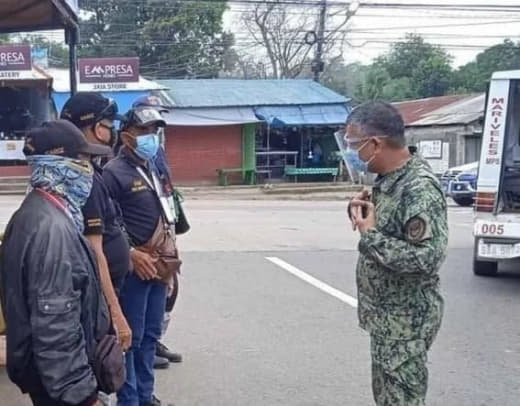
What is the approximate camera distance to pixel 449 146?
3216 cm

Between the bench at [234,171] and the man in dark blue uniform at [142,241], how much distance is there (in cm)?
2451

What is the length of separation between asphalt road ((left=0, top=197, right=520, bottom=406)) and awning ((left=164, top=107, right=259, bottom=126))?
15.6 m

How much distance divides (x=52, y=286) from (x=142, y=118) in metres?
2.10

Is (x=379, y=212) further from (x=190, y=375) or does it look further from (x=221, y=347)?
(x=221, y=347)

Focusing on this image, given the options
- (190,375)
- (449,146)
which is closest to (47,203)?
(190,375)

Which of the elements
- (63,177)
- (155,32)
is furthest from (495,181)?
(155,32)

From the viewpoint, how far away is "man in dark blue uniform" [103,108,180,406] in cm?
475

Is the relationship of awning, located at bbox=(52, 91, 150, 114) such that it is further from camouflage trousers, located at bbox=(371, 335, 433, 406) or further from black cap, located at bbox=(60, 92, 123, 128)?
camouflage trousers, located at bbox=(371, 335, 433, 406)

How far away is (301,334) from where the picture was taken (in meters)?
7.37

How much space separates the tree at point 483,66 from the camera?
1895 inches

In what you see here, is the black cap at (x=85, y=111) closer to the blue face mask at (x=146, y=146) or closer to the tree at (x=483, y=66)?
the blue face mask at (x=146, y=146)

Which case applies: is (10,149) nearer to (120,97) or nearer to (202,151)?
(120,97)

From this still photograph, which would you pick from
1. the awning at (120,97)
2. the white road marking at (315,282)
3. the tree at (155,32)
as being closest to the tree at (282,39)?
the tree at (155,32)

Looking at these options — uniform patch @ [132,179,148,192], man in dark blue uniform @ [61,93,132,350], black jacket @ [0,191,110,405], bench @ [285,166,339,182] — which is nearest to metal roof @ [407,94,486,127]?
bench @ [285,166,339,182]
